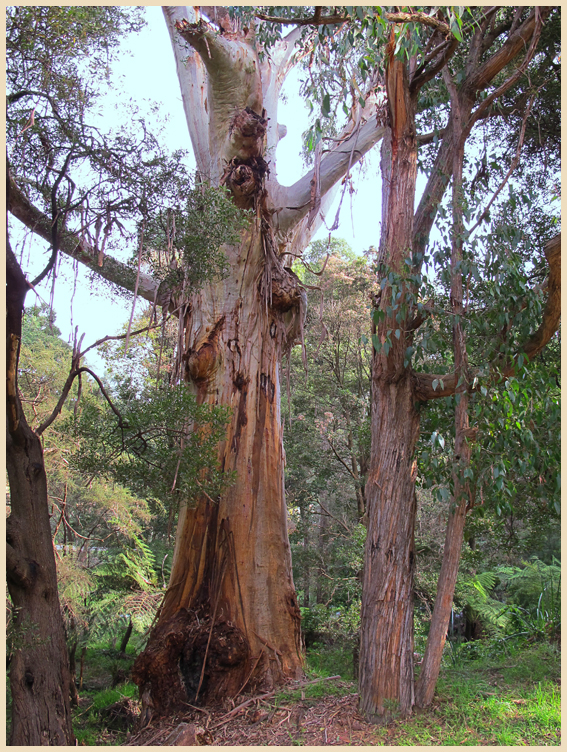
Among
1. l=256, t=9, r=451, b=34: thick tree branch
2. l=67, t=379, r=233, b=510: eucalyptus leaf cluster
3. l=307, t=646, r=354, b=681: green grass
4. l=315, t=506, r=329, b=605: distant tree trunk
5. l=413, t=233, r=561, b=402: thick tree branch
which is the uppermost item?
l=256, t=9, r=451, b=34: thick tree branch

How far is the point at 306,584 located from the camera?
1080 centimetres

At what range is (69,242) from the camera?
17.3 ft

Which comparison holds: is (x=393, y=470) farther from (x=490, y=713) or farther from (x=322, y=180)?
(x=322, y=180)

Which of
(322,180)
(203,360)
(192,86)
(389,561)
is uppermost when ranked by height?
(192,86)

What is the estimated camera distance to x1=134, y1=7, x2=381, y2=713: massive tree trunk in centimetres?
552

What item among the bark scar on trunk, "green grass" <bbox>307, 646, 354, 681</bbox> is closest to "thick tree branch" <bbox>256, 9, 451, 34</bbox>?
the bark scar on trunk

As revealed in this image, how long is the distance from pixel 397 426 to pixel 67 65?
407 centimetres

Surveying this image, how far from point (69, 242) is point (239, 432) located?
258 cm

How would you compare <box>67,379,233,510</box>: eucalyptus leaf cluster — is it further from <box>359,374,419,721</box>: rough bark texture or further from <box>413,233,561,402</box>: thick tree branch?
<box>413,233,561,402</box>: thick tree branch

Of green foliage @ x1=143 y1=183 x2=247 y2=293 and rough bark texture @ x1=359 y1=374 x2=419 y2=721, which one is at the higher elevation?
green foliage @ x1=143 y1=183 x2=247 y2=293

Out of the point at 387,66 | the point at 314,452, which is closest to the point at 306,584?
the point at 314,452

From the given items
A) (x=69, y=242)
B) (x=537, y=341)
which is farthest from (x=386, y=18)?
(x=69, y=242)

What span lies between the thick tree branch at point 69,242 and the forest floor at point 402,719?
12.1 ft

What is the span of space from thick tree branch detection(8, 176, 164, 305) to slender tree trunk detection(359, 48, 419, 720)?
81.0 inches
